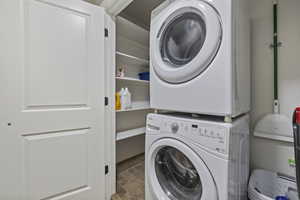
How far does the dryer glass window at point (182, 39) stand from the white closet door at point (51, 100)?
692 mm

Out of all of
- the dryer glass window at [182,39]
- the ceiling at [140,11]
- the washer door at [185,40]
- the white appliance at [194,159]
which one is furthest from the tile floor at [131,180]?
the ceiling at [140,11]

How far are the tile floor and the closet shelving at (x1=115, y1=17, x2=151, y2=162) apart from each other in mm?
152

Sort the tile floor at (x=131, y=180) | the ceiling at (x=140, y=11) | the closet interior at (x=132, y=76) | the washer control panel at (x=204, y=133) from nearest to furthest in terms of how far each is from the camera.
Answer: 1. the washer control panel at (x=204, y=133)
2. the tile floor at (x=131, y=180)
3. the ceiling at (x=140, y=11)
4. the closet interior at (x=132, y=76)

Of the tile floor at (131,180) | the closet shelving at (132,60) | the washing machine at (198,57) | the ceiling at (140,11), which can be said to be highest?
the ceiling at (140,11)

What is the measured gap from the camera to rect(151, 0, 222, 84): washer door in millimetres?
758

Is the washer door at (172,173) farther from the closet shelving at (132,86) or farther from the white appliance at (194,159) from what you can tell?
the closet shelving at (132,86)

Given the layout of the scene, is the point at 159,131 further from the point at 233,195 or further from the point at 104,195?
the point at 104,195

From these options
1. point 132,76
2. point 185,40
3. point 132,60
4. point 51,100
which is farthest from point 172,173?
point 132,60

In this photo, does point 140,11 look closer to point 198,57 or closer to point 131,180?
point 198,57

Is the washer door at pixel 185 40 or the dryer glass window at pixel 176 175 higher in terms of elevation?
the washer door at pixel 185 40

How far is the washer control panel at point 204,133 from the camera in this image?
0.70m

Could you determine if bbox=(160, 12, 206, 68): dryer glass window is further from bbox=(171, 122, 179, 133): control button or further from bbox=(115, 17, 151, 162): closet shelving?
bbox=(115, 17, 151, 162): closet shelving

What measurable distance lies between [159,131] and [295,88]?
1.15 meters

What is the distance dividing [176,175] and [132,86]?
1.51 metres
